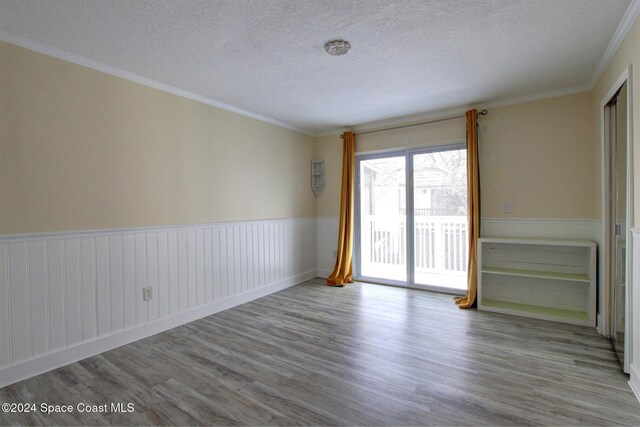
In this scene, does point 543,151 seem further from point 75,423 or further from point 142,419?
point 75,423

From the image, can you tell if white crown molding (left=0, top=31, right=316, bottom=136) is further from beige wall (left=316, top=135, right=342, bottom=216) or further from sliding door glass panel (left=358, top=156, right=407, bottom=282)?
sliding door glass panel (left=358, top=156, right=407, bottom=282)

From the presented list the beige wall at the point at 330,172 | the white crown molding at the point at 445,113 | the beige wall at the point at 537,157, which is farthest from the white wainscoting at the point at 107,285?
the beige wall at the point at 537,157

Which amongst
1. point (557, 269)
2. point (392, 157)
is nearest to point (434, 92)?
point (392, 157)

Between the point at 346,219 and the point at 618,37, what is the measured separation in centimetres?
343

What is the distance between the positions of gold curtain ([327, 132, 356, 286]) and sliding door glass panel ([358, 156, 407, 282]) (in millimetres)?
260

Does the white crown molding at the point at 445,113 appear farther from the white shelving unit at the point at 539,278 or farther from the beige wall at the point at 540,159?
the white shelving unit at the point at 539,278

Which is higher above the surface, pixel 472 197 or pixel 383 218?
pixel 472 197

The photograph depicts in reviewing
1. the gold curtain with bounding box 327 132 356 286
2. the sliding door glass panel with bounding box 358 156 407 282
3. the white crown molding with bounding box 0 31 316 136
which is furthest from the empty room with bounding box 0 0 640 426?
the gold curtain with bounding box 327 132 356 286

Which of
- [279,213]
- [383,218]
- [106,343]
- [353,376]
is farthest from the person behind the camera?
[383,218]

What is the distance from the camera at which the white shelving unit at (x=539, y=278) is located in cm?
322

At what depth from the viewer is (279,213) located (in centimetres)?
461

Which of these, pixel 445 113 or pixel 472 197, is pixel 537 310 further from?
pixel 445 113

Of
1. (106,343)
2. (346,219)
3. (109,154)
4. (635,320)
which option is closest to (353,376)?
(635,320)

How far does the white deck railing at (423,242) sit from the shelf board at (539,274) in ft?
1.81
